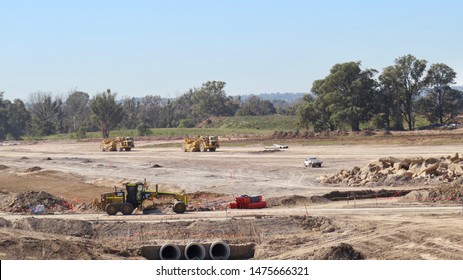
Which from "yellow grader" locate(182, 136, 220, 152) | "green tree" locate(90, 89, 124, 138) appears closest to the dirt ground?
"yellow grader" locate(182, 136, 220, 152)

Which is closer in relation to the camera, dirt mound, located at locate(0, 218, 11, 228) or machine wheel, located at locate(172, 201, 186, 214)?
dirt mound, located at locate(0, 218, 11, 228)

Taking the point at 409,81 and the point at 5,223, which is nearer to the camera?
the point at 5,223

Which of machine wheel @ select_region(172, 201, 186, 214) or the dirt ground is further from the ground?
machine wheel @ select_region(172, 201, 186, 214)

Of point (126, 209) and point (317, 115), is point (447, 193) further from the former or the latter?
point (317, 115)

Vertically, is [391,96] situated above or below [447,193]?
above

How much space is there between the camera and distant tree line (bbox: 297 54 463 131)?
11738cm

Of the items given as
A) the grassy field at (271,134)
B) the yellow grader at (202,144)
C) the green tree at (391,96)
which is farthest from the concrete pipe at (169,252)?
the green tree at (391,96)

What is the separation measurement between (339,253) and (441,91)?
103m

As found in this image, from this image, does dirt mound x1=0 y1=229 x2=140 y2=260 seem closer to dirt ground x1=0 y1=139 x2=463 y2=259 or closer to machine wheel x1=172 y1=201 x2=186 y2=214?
dirt ground x1=0 y1=139 x2=463 y2=259

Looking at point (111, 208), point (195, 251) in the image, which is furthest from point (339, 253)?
point (111, 208)

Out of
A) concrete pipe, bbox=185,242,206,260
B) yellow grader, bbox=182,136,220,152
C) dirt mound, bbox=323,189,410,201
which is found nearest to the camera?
concrete pipe, bbox=185,242,206,260

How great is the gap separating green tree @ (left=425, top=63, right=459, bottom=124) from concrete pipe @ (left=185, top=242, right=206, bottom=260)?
99482 mm

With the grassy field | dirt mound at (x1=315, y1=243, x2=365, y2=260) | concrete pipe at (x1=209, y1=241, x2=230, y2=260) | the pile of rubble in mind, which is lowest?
concrete pipe at (x1=209, y1=241, x2=230, y2=260)

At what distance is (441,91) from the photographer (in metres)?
126
